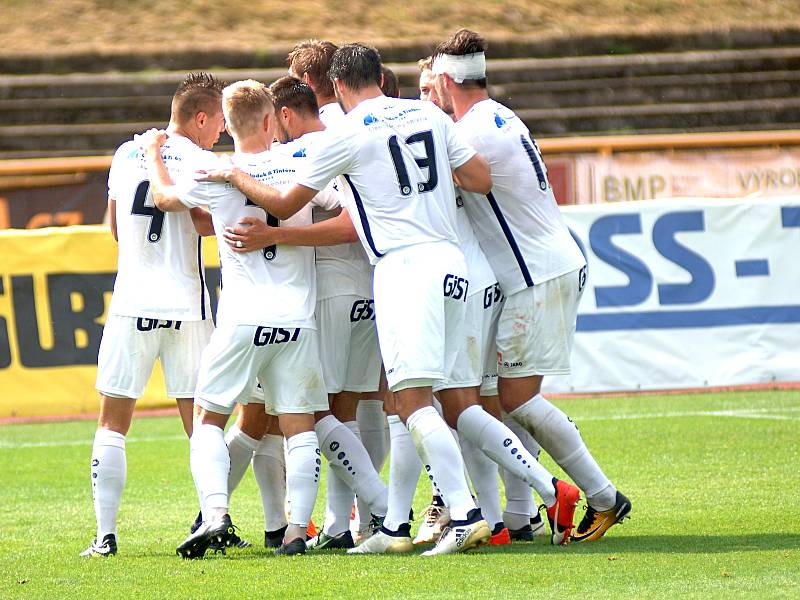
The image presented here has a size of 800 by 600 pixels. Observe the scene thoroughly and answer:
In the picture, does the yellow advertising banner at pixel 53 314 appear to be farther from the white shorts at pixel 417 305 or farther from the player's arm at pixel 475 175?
the white shorts at pixel 417 305

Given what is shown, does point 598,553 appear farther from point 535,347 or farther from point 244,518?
point 244,518

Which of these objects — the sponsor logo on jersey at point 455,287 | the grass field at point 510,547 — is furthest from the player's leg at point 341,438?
the sponsor logo on jersey at point 455,287

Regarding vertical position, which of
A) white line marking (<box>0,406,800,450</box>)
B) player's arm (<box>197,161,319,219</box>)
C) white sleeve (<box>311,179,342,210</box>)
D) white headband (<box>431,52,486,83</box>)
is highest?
white headband (<box>431,52,486,83</box>)

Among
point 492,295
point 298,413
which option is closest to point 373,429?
point 298,413

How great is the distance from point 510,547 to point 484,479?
431mm

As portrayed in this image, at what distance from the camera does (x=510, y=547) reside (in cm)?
587

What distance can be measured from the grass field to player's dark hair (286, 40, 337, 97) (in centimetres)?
232

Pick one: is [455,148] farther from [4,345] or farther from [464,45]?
[4,345]

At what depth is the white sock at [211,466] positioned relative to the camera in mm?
5574

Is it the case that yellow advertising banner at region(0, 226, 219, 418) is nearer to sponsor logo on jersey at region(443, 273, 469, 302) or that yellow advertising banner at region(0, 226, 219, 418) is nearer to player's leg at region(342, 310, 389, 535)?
player's leg at region(342, 310, 389, 535)

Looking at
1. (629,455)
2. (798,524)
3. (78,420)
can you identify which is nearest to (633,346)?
(629,455)

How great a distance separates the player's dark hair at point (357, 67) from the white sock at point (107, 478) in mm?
1956

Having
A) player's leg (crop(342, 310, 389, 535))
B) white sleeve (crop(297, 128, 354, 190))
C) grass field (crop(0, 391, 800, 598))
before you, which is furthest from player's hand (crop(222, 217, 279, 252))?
grass field (crop(0, 391, 800, 598))

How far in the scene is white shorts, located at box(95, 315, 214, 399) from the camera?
234 inches
